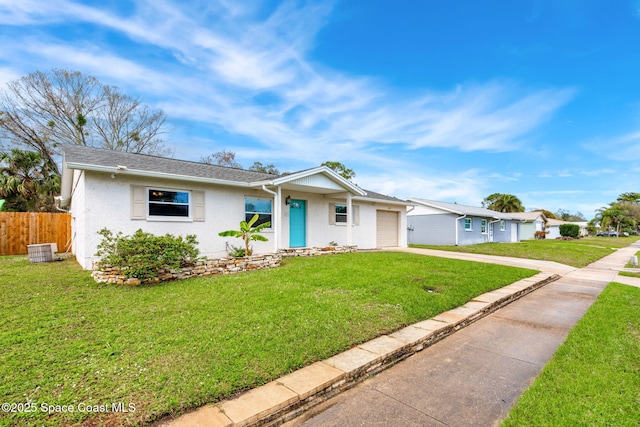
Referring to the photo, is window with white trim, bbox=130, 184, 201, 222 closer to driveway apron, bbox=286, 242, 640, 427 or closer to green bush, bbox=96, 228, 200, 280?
green bush, bbox=96, 228, 200, 280

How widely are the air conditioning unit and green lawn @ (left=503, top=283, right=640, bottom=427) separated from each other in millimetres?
13573

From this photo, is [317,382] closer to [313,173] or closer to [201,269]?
[201,269]

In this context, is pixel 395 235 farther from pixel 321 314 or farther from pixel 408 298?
pixel 321 314

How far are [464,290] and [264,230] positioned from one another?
7.56m

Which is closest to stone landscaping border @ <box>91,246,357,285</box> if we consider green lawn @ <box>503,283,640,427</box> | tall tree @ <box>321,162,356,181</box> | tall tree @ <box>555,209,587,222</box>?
green lawn @ <box>503,283,640,427</box>

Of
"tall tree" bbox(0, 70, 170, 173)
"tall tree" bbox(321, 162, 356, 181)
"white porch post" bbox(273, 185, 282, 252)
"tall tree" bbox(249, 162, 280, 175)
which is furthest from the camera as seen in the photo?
"tall tree" bbox(249, 162, 280, 175)

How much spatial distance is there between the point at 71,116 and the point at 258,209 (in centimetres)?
1898

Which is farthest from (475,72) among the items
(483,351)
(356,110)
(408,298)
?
(483,351)

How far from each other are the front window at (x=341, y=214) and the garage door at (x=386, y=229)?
310 centimetres

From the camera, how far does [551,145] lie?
841 inches

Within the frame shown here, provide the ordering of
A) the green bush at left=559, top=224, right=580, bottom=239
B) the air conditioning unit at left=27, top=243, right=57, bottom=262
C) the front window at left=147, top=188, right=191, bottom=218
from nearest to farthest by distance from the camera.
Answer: the front window at left=147, top=188, right=191, bottom=218, the air conditioning unit at left=27, top=243, right=57, bottom=262, the green bush at left=559, top=224, right=580, bottom=239

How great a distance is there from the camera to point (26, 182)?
1798 cm

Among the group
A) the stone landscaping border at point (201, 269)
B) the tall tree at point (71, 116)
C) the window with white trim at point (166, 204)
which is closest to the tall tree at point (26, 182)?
the tall tree at point (71, 116)

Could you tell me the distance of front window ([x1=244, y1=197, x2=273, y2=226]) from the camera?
11586 millimetres
